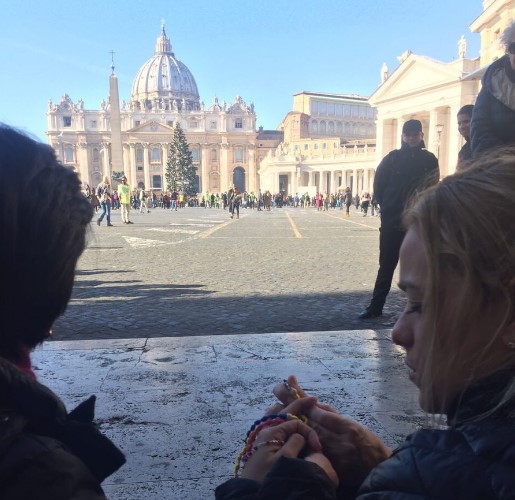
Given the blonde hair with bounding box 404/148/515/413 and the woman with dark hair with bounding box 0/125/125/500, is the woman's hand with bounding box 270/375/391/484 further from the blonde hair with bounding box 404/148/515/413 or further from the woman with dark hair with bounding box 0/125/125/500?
the woman with dark hair with bounding box 0/125/125/500

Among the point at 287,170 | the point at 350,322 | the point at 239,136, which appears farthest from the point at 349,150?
the point at 350,322

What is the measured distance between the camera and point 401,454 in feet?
2.67

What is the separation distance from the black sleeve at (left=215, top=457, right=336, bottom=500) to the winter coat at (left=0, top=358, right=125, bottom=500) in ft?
0.96

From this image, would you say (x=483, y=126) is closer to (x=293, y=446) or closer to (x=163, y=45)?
(x=293, y=446)

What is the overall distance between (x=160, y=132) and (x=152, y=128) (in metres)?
1.46

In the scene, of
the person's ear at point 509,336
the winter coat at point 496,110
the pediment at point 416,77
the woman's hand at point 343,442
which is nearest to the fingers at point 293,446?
the woman's hand at point 343,442

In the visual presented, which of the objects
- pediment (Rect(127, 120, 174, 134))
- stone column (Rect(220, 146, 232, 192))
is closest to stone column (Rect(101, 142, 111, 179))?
pediment (Rect(127, 120, 174, 134))

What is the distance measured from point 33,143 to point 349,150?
65.9 m

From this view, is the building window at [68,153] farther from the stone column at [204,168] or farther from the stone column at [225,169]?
the stone column at [225,169]

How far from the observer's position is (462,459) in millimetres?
733

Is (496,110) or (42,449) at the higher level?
(496,110)

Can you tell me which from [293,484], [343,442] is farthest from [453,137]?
[293,484]

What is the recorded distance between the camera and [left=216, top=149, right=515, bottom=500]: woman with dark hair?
2.40 feet

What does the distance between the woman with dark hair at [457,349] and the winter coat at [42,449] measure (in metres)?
0.34
